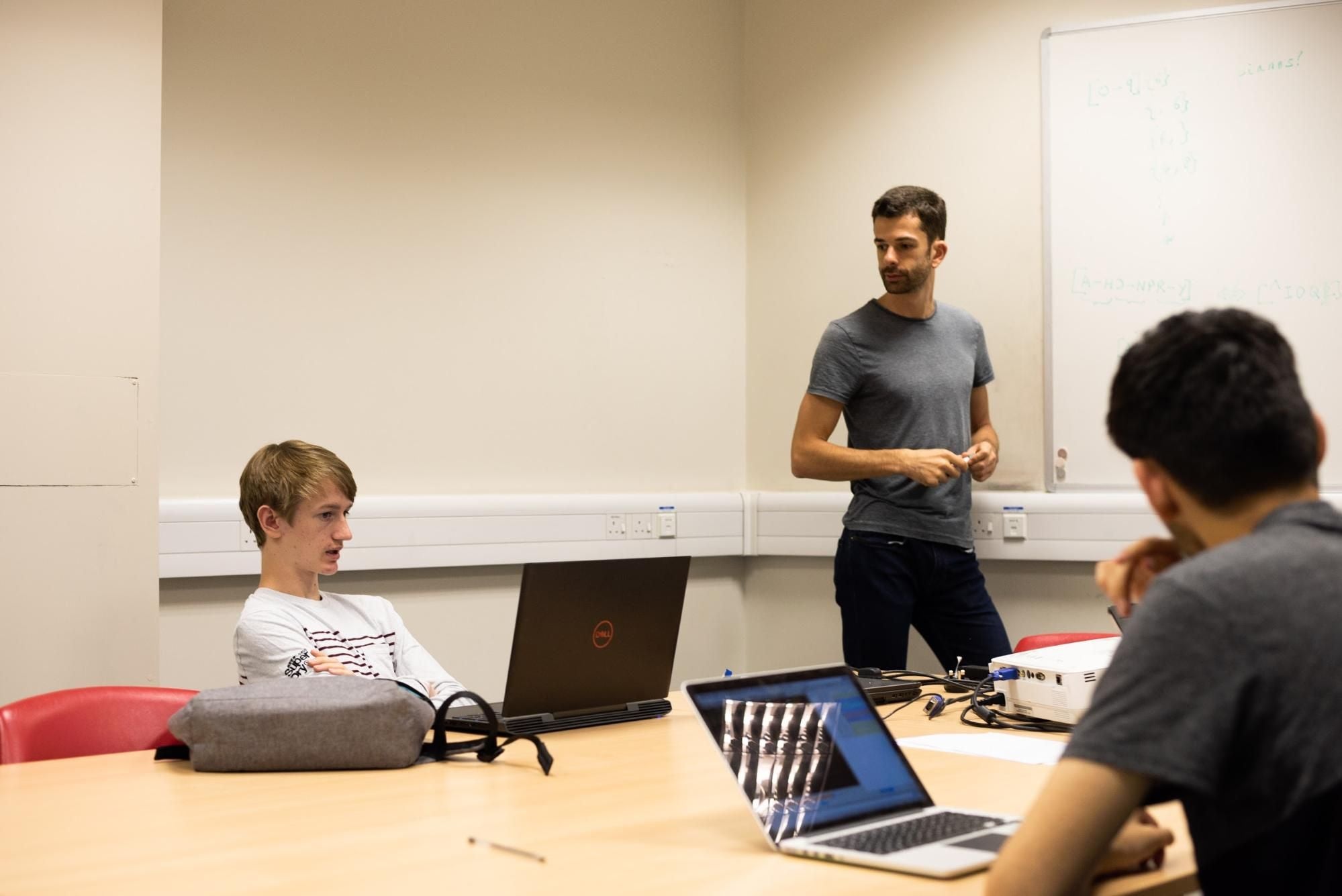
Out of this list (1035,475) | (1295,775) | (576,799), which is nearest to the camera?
(1295,775)

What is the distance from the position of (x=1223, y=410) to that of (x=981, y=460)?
250 cm

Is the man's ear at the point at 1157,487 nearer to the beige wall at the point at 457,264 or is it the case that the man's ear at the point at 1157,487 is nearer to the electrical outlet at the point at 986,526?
the electrical outlet at the point at 986,526

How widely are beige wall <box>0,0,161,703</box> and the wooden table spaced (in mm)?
1098

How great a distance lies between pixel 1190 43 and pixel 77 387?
3.13 metres

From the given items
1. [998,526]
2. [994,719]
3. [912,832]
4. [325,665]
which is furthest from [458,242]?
[912,832]

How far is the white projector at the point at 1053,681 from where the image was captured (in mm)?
2105

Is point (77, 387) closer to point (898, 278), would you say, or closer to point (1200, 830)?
point (898, 278)

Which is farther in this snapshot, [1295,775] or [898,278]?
[898,278]

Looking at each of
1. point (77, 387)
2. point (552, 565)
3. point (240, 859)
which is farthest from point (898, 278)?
point (240, 859)

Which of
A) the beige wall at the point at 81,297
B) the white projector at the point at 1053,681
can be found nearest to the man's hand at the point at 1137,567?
the white projector at the point at 1053,681

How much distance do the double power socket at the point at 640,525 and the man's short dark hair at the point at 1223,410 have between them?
319cm

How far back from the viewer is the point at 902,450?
3.49 meters

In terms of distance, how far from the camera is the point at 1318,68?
3.57 m

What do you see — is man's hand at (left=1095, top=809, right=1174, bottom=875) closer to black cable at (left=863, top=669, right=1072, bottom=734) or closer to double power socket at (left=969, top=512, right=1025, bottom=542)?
black cable at (left=863, top=669, right=1072, bottom=734)
